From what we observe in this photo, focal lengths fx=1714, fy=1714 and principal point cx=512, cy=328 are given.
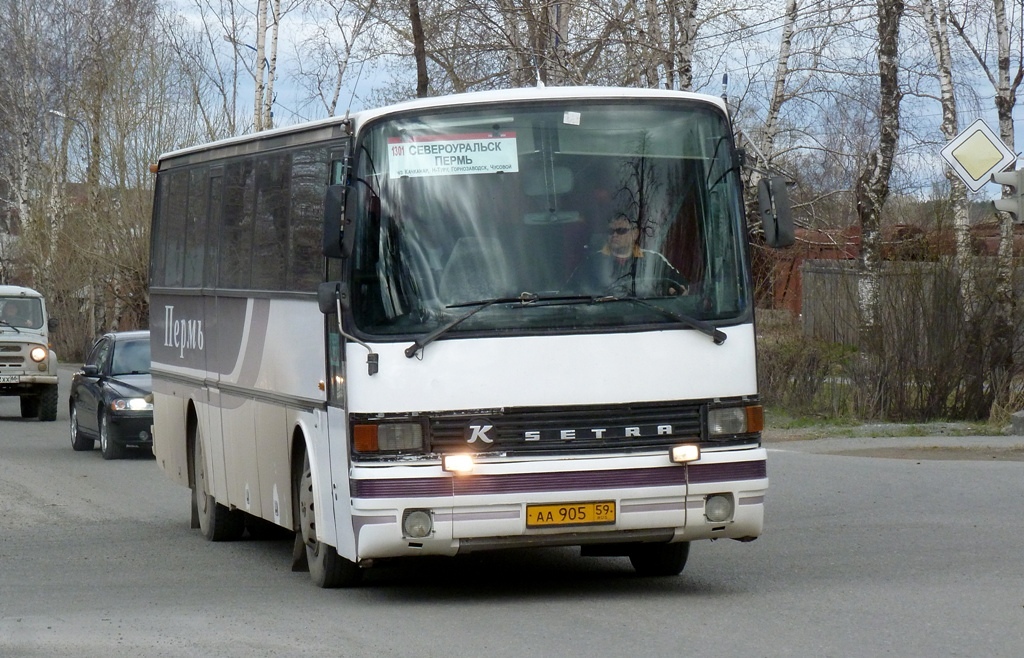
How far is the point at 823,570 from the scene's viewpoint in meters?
10.5

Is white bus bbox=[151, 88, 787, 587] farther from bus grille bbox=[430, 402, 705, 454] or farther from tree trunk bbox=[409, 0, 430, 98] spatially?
tree trunk bbox=[409, 0, 430, 98]

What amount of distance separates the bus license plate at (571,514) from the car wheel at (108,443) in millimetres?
13603

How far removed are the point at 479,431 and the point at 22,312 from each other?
22058 millimetres

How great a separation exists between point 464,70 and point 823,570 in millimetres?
22644

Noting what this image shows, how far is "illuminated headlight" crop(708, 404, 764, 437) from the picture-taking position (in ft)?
30.5

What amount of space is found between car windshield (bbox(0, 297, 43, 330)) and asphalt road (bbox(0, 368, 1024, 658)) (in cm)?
1468

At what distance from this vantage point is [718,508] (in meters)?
9.31

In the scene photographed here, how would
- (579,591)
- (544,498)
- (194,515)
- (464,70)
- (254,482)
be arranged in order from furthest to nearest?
1. (464,70)
2. (194,515)
3. (254,482)
4. (579,591)
5. (544,498)

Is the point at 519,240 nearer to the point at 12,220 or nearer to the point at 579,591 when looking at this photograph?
the point at 579,591

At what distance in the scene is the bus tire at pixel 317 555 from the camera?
398 inches

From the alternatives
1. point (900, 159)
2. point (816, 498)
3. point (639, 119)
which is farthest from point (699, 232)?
point (900, 159)

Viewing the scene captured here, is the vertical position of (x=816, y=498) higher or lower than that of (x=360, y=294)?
lower

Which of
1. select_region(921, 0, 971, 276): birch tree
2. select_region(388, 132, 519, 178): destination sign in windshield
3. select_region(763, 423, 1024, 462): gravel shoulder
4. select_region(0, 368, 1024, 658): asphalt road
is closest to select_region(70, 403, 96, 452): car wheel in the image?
select_region(0, 368, 1024, 658): asphalt road

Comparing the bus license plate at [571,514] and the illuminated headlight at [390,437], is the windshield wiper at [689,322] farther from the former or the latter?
the illuminated headlight at [390,437]
